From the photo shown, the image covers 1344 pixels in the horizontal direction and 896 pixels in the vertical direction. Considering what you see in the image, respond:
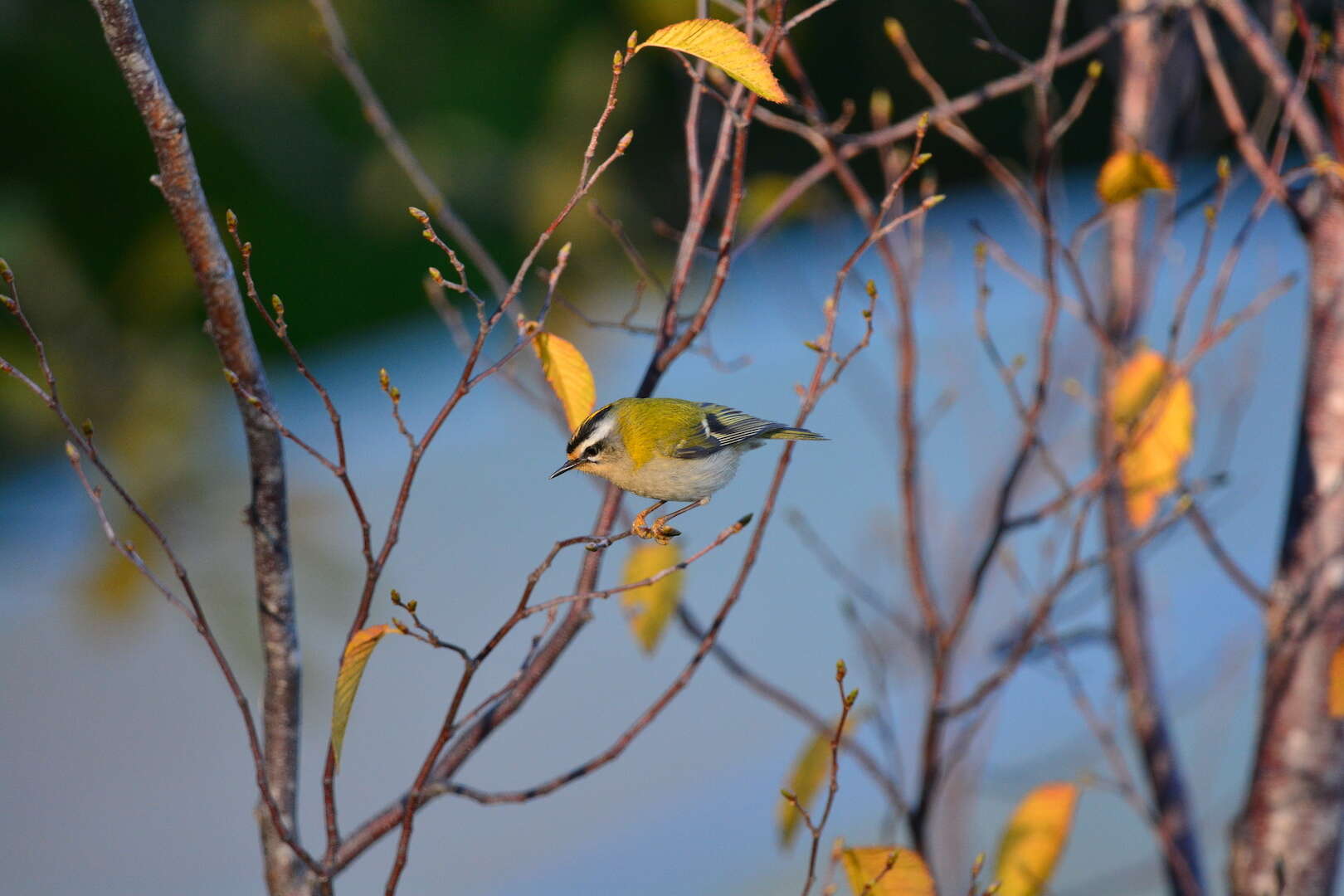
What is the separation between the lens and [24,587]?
246 centimetres

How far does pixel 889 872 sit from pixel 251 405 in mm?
439

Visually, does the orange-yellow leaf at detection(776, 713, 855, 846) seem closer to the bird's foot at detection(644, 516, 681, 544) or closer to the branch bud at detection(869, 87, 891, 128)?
the bird's foot at detection(644, 516, 681, 544)

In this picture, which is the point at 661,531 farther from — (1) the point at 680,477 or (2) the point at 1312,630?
(2) the point at 1312,630

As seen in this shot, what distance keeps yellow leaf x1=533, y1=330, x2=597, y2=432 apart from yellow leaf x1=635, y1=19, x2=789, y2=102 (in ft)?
0.47

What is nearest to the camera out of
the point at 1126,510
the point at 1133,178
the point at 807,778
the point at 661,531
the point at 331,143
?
the point at 661,531

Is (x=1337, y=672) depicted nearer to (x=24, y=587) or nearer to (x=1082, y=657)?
(x=1082, y=657)

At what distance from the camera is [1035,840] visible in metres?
0.85

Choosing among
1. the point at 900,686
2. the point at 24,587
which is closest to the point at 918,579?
the point at 900,686

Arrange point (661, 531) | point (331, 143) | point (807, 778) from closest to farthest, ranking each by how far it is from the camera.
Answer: point (661, 531), point (807, 778), point (331, 143)

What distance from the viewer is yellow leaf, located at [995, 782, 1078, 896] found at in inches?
32.4

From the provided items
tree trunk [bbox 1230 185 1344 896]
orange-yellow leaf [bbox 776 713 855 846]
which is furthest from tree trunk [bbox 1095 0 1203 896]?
orange-yellow leaf [bbox 776 713 855 846]

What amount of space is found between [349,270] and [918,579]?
353 cm

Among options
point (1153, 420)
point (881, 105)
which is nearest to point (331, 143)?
point (881, 105)

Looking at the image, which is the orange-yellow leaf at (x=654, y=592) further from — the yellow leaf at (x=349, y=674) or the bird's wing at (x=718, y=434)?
the yellow leaf at (x=349, y=674)
